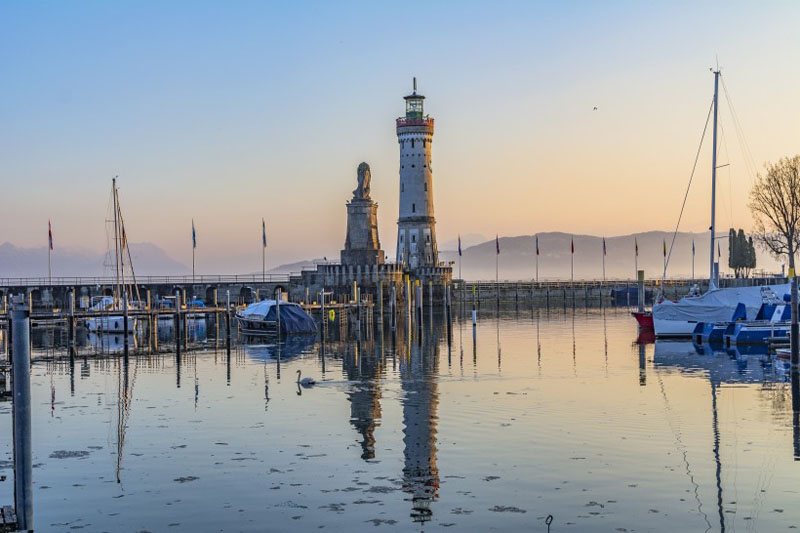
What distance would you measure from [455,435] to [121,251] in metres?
61.2

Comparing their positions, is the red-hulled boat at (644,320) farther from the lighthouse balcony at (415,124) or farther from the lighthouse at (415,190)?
the lighthouse balcony at (415,124)

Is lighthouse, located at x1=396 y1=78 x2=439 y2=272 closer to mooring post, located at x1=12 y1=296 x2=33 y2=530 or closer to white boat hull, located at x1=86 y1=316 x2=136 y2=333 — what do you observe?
white boat hull, located at x1=86 y1=316 x2=136 y2=333

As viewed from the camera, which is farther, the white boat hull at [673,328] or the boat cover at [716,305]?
the white boat hull at [673,328]

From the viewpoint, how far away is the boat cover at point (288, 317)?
225 ft

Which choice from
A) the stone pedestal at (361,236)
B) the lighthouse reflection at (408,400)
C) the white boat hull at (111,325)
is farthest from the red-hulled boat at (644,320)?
the stone pedestal at (361,236)

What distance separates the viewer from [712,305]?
58625 millimetres

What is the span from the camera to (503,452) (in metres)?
23.9

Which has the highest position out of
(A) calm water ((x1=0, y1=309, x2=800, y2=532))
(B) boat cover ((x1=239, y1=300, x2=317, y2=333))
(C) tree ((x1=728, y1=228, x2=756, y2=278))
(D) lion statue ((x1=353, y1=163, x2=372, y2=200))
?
(D) lion statue ((x1=353, y1=163, x2=372, y2=200))

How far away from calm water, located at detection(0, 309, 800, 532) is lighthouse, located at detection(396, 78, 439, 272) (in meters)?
68.0

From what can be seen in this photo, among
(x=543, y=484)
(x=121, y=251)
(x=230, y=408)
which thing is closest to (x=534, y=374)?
(x=230, y=408)

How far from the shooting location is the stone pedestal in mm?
106688

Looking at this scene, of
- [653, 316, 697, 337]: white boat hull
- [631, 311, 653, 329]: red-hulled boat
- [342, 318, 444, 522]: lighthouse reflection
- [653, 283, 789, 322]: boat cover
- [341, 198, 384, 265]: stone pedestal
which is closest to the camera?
[342, 318, 444, 522]: lighthouse reflection

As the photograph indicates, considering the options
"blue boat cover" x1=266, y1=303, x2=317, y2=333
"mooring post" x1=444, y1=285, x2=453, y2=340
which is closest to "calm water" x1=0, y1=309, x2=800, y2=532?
"blue boat cover" x1=266, y1=303, x2=317, y2=333

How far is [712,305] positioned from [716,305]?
0.25 meters
